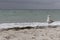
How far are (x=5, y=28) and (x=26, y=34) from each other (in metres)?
1.47

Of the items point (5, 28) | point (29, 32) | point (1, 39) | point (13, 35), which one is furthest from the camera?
point (5, 28)

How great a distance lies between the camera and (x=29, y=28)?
7777 millimetres

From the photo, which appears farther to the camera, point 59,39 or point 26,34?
point 26,34

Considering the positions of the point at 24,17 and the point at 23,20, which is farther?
the point at 24,17

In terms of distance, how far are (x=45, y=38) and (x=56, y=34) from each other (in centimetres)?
86

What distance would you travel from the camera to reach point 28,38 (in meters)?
6.09

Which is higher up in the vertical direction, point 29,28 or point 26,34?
point 29,28

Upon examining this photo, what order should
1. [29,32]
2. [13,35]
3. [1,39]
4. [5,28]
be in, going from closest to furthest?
[1,39] < [13,35] < [29,32] < [5,28]

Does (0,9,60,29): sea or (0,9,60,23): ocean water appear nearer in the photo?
(0,9,60,29): sea

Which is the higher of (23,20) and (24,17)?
(24,17)

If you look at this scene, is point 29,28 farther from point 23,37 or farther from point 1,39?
point 1,39

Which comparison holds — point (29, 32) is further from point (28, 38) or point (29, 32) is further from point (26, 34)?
point (28, 38)

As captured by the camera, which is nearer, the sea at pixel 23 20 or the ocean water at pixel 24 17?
the sea at pixel 23 20

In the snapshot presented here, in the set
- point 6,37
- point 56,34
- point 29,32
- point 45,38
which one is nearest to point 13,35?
point 6,37
